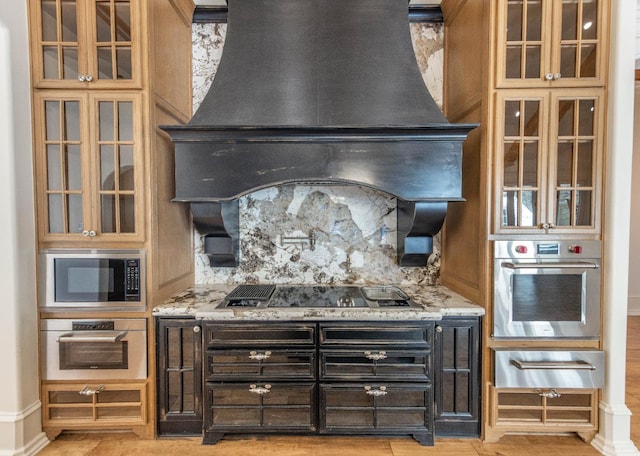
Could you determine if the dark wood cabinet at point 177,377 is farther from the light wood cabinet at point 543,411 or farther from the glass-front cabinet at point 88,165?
the light wood cabinet at point 543,411

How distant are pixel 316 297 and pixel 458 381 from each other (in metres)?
1.04

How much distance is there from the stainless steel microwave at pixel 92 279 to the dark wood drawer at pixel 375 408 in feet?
4.38

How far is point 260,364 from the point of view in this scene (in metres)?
1.89

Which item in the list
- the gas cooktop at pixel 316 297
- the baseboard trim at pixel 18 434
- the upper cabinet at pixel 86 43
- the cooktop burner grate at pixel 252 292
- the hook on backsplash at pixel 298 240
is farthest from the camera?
the hook on backsplash at pixel 298 240

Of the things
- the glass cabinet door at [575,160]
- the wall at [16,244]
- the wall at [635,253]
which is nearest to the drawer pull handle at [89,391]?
the wall at [16,244]

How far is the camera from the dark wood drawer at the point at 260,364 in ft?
6.21

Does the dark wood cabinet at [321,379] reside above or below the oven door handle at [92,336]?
below

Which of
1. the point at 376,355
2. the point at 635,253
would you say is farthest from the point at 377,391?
the point at 635,253

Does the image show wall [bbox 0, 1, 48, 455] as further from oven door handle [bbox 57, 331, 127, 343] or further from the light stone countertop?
the light stone countertop

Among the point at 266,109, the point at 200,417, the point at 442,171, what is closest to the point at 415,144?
the point at 442,171

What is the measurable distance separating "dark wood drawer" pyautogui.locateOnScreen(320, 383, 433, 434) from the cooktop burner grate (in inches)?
27.7

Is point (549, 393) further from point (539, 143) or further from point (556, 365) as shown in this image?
point (539, 143)

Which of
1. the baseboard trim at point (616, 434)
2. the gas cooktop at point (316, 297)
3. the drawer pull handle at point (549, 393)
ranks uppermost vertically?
the gas cooktop at point (316, 297)

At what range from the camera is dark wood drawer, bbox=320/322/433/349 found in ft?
6.22
